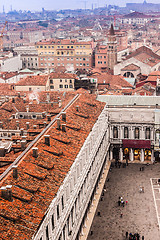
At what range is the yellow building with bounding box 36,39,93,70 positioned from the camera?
6147 inches

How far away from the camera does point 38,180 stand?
121 ft

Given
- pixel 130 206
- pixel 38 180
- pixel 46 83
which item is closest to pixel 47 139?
pixel 38 180

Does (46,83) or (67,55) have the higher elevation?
(46,83)

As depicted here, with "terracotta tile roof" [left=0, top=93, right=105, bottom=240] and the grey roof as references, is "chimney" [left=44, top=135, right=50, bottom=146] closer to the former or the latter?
"terracotta tile roof" [left=0, top=93, right=105, bottom=240]

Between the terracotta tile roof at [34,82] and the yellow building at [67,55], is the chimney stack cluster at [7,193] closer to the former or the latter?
the terracotta tile roof at [34,82]

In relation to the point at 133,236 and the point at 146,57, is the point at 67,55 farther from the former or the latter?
the point at 133,236

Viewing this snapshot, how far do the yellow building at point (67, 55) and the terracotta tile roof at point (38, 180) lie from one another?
102 meters

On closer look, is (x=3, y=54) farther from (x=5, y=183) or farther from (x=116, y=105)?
(x=5, y=183)

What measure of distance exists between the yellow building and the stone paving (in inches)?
3529

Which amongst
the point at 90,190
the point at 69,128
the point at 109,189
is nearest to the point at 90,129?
the point at 69,128

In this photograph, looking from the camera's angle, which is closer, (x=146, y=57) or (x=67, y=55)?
(x=146, y=57)

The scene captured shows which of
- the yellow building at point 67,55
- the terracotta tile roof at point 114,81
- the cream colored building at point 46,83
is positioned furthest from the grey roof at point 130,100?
the yellow building at point 67,55

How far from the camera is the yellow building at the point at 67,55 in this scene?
156125 mm

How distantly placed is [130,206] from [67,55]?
→ 4158 inches
